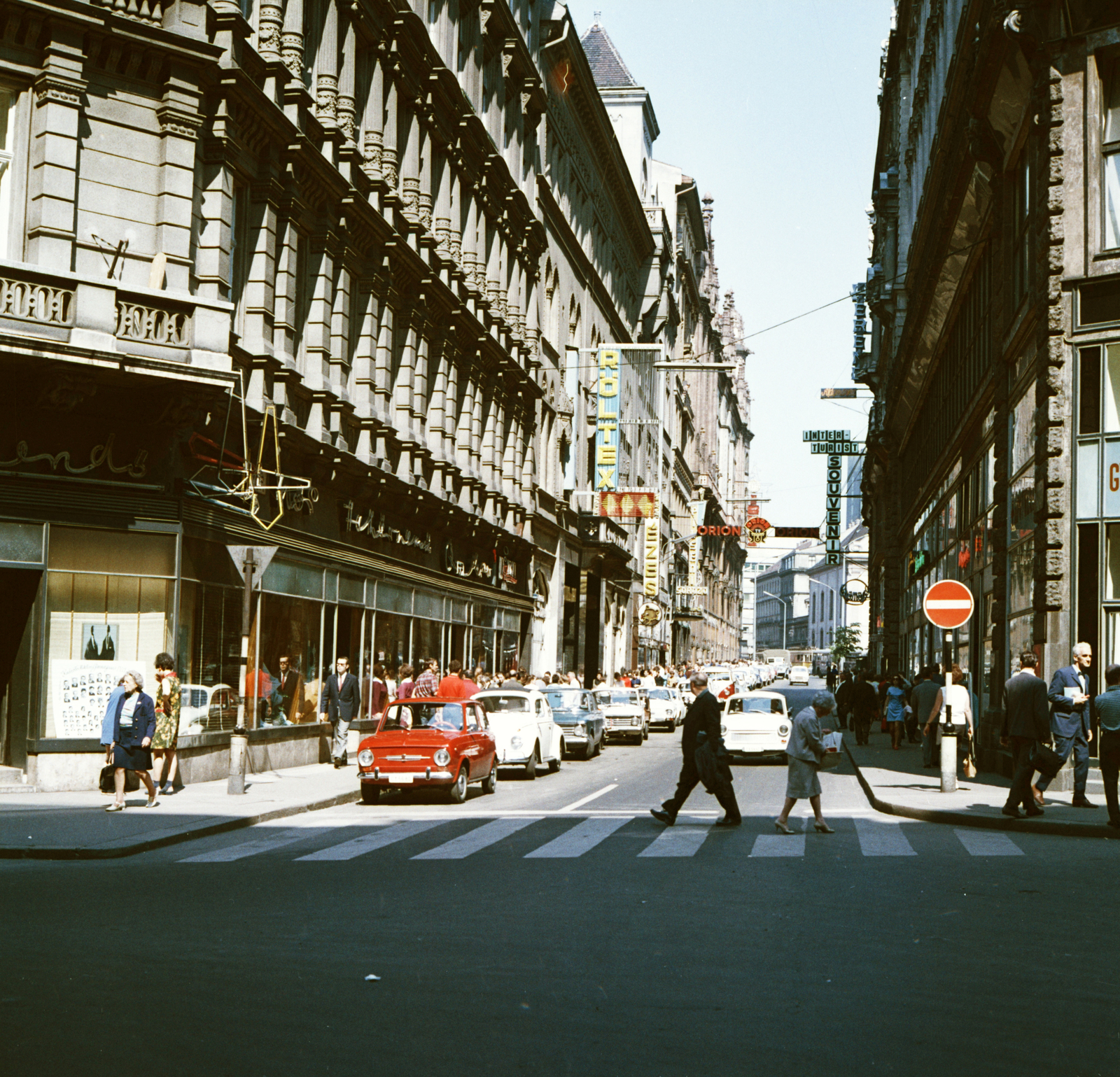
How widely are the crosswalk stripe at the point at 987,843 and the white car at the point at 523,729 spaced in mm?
9940

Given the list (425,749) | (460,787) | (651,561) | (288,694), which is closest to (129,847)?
(425,749)

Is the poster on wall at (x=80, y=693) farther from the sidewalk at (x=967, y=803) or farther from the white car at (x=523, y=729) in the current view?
the sidewalk at (x=967, y=803)

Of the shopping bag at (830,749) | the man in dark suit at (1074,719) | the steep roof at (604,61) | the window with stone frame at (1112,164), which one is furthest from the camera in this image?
the steep roof at (604,61)

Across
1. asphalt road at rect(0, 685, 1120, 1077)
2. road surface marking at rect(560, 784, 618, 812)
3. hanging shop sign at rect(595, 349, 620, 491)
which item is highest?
hanging shop sign at rect(595, 349, 620, 491)

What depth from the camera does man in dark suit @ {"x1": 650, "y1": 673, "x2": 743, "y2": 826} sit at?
17.0 metres

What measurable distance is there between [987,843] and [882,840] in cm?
107

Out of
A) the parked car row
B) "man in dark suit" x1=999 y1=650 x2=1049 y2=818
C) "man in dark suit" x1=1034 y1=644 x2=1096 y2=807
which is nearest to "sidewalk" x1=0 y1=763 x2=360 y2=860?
the parked car row

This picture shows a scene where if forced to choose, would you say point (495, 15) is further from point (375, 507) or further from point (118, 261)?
point (118, 261)

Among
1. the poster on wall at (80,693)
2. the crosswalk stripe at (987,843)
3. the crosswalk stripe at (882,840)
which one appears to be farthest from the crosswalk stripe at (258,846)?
the crosswalk stripe at (987,843)

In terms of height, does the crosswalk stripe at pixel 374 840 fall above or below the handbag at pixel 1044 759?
below

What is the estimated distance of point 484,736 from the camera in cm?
2197

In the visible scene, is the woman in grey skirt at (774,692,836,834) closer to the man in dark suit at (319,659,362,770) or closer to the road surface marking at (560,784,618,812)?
the road surface marking at (560,784,618,812)

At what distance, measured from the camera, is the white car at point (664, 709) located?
157 ft

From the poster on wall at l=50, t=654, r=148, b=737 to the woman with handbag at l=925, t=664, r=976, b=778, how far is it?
11.9 m
